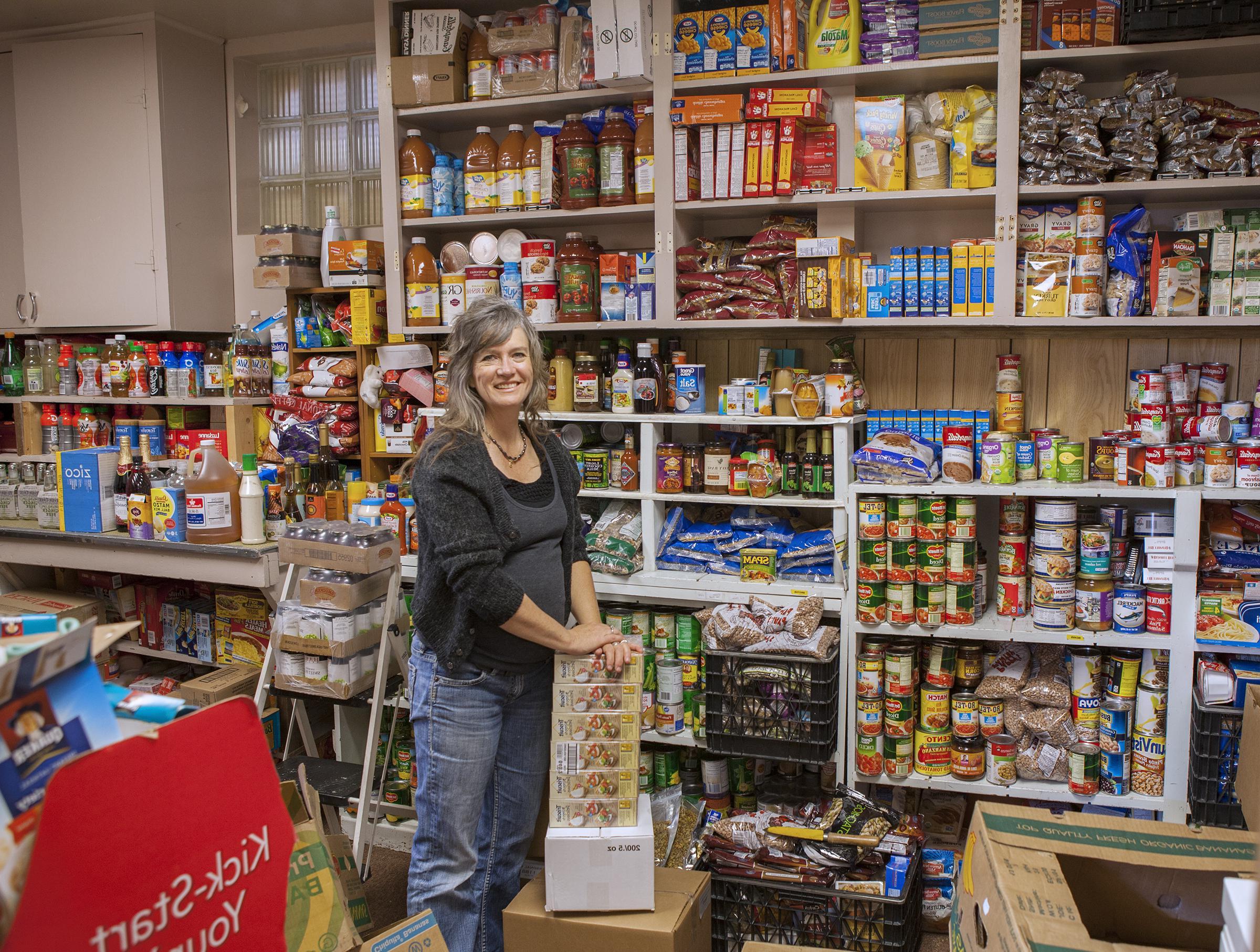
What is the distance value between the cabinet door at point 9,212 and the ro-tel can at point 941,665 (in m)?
4.19

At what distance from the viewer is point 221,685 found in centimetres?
382

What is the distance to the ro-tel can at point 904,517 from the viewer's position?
3.11 m

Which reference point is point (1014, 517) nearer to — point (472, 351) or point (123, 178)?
point (472, 351)

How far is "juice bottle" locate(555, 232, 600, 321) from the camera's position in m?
3.63

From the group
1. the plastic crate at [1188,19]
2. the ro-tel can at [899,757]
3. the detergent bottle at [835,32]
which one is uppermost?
the detergent bottle at [835,32]

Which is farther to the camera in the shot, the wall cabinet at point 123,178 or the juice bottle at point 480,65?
the wall cabinet at point 123,178

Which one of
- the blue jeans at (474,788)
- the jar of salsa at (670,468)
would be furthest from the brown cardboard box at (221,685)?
the jar of salsa at (670,468)

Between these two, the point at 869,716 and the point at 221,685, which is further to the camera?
the point at 221,685

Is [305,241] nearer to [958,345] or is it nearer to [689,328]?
[689,328]

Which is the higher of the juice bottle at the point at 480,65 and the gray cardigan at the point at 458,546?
the juice bottle at the point at 480,65

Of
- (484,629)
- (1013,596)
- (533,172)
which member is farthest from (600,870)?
(533,172)

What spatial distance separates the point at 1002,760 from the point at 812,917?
2.55 feet

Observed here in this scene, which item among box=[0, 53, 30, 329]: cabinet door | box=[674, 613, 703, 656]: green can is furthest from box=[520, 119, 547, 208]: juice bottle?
box=[0, 53, 30, 329]: cabinet door

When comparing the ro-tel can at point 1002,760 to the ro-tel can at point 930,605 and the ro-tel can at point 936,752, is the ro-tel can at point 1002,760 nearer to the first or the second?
the ro-tel can at point 936,752
